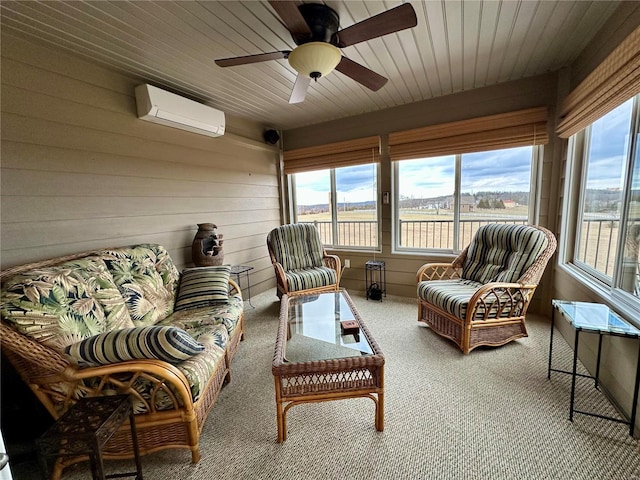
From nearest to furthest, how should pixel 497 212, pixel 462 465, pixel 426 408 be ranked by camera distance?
pixel 462 465 → pixel 426 408 → pixel 497 212

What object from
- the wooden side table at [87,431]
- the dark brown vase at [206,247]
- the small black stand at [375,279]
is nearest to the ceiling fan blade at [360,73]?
the dark brown vase at [206,247]

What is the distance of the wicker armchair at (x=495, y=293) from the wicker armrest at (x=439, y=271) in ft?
0.68

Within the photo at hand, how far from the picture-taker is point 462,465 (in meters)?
1.31

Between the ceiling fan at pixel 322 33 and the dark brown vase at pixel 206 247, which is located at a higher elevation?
the ceiling fan at pixel 322 33

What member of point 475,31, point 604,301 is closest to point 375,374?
point 604,301

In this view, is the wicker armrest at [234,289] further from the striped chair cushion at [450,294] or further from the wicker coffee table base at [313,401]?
the striped chair cushion at [450,294]

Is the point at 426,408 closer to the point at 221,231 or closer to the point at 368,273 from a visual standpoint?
the point at 368,273

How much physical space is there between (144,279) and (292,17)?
2033mm

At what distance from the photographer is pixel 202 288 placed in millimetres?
2303

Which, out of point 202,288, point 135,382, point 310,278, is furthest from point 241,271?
point 135,382

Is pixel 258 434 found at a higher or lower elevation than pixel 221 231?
lower

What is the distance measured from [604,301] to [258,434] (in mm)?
2350

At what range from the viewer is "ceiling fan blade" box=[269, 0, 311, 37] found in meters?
1.30

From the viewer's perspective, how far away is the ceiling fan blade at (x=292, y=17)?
1301 millimetres
